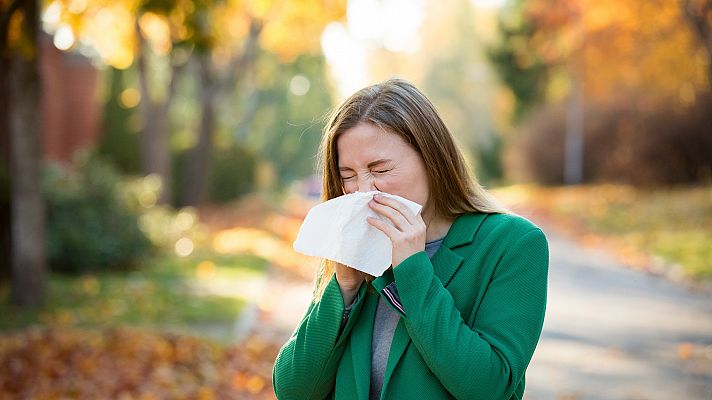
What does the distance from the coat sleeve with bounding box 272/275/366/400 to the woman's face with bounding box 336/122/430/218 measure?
260 millimetres

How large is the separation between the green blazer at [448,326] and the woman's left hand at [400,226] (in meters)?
0.02

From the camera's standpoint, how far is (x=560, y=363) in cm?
812

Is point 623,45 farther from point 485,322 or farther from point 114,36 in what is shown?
point 485,322

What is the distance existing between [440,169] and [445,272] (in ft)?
0.88

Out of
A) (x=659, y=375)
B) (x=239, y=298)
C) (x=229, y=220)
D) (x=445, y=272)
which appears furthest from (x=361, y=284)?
(x=229, y=220)

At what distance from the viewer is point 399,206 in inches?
86.5

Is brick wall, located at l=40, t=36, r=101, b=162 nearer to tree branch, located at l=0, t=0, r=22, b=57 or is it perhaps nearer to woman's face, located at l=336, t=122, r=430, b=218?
tree branch, located at l=0, t=0, r=22, b=57

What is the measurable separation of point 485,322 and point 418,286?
0.61ft

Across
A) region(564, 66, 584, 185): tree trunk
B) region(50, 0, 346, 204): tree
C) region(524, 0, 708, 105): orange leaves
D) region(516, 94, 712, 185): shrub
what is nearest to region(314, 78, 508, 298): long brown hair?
region(50, 0, 346, 204): tree

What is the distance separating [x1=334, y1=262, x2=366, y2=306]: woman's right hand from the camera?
231 cm

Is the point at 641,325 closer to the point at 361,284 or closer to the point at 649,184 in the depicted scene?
the point at 361,284

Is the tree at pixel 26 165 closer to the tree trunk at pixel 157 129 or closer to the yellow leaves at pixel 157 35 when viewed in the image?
the tree trunk at pixel 157 129

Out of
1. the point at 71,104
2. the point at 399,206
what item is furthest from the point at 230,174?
the point at 399,206

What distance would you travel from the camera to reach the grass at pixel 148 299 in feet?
29.9
